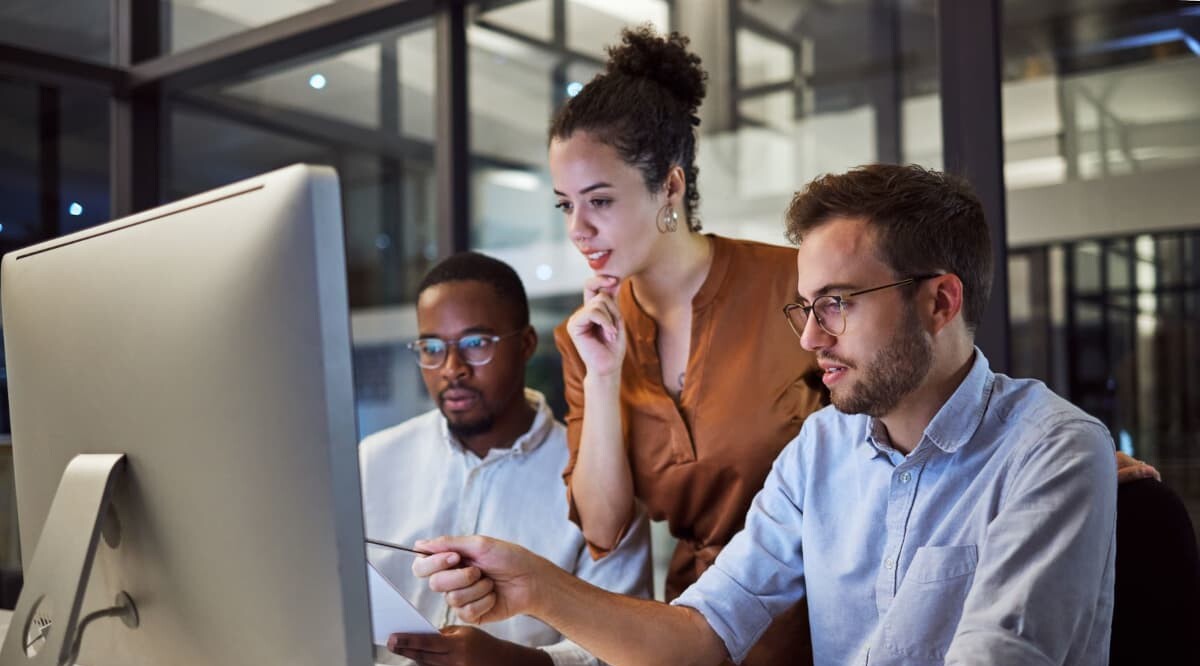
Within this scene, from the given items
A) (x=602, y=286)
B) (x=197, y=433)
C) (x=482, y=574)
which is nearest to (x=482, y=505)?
(x=602, y=286)

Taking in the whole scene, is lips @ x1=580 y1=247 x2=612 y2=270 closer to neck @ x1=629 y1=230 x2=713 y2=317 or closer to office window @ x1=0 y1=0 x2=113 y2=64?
neck @ x1=629 y1=230 x2=713 y2=317

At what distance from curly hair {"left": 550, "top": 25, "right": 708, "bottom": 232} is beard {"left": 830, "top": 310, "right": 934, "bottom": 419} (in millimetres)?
614

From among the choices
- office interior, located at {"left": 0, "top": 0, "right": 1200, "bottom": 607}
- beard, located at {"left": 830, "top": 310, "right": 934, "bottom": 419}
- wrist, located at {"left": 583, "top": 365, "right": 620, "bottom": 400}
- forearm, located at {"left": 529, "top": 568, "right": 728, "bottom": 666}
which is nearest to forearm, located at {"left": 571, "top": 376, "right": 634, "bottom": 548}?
wrist, located at {"left": 583, "top": 365, "right": 620, "bottom": 400}

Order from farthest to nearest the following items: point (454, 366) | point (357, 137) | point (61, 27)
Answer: point (357, 137) < point (61, 27) < point (454, 366)

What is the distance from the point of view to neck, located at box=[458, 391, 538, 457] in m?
2.06

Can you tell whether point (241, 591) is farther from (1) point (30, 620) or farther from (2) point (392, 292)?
(2) point (392, 292)

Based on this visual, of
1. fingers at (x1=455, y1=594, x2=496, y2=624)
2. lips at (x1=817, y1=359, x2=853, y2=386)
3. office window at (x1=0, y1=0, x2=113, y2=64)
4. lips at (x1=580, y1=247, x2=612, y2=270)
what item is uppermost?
office window at (x1=0, y1=0, x2=113, y2=64)

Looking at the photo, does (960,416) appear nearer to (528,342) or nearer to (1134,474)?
(1134,474)

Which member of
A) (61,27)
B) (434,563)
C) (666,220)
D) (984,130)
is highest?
(61,27)

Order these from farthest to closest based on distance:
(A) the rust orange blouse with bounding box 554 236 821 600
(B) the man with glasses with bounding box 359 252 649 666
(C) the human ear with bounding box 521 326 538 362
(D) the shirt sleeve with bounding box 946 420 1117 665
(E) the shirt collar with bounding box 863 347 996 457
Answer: (C) the human ear with bounding box 521 326 538 362, (B) the man with glasses with bounding box 359 252 649 666, (A) the rust orange blouse with bounding box 554 236 821 600, (E) the shirt collar with bounding box 863 347 996 457, (D) the shirt sleeve with bounding box 946 420 1117 665

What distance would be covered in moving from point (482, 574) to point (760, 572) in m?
0.44

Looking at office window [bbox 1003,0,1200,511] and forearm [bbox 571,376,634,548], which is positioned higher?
office window [bbox 1003,0,1200,511]

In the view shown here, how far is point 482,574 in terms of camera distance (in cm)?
127

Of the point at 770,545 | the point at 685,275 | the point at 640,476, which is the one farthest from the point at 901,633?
the point at 685,275
